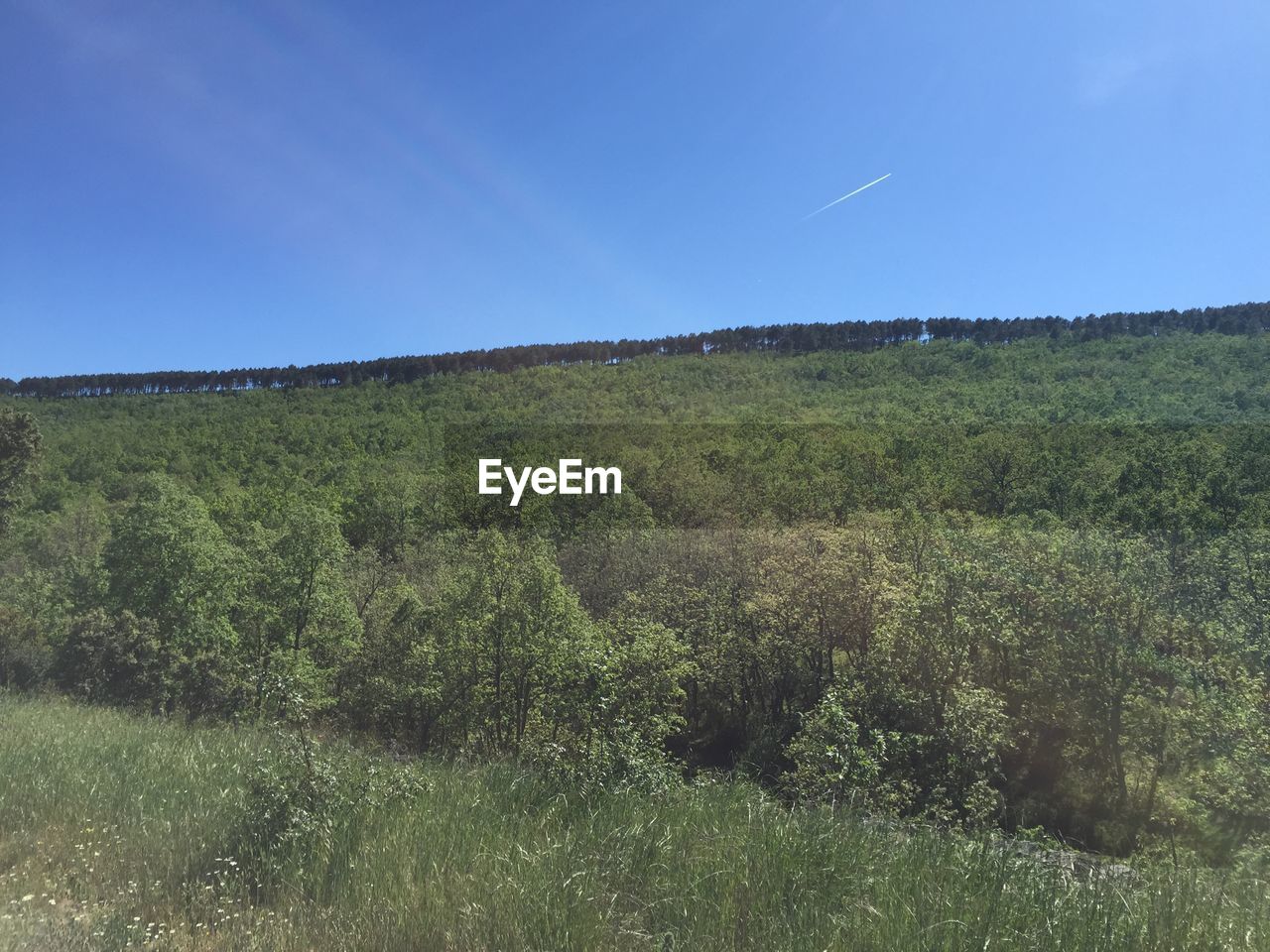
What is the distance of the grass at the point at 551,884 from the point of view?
3186 mm

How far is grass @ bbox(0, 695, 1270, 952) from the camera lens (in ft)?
10.5

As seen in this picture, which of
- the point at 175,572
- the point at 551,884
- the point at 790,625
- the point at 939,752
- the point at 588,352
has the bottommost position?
the point at 939,752

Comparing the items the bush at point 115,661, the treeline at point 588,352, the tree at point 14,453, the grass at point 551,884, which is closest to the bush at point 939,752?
the grass at point 551,884

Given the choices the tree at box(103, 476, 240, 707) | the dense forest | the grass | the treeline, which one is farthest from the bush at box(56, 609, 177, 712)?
the treeline

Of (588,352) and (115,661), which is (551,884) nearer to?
(115,661)

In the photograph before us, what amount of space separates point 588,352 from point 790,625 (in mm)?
83915

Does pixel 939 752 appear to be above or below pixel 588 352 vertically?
below

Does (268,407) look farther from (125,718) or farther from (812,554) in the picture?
(125,718)

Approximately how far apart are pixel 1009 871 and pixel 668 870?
5.75 feet

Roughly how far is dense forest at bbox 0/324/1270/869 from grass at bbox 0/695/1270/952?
0.87 meters

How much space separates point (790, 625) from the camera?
76.8 ft

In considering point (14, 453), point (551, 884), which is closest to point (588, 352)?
point (14, 453)

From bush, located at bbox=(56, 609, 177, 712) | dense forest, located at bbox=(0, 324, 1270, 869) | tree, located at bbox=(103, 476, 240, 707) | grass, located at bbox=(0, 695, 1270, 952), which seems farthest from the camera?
tree, located at bbox=(103, 476, 240, 707)

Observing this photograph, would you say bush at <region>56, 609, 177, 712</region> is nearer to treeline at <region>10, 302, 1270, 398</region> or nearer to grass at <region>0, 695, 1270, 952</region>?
grass at <region>0, 695, 1270, 952</region>
